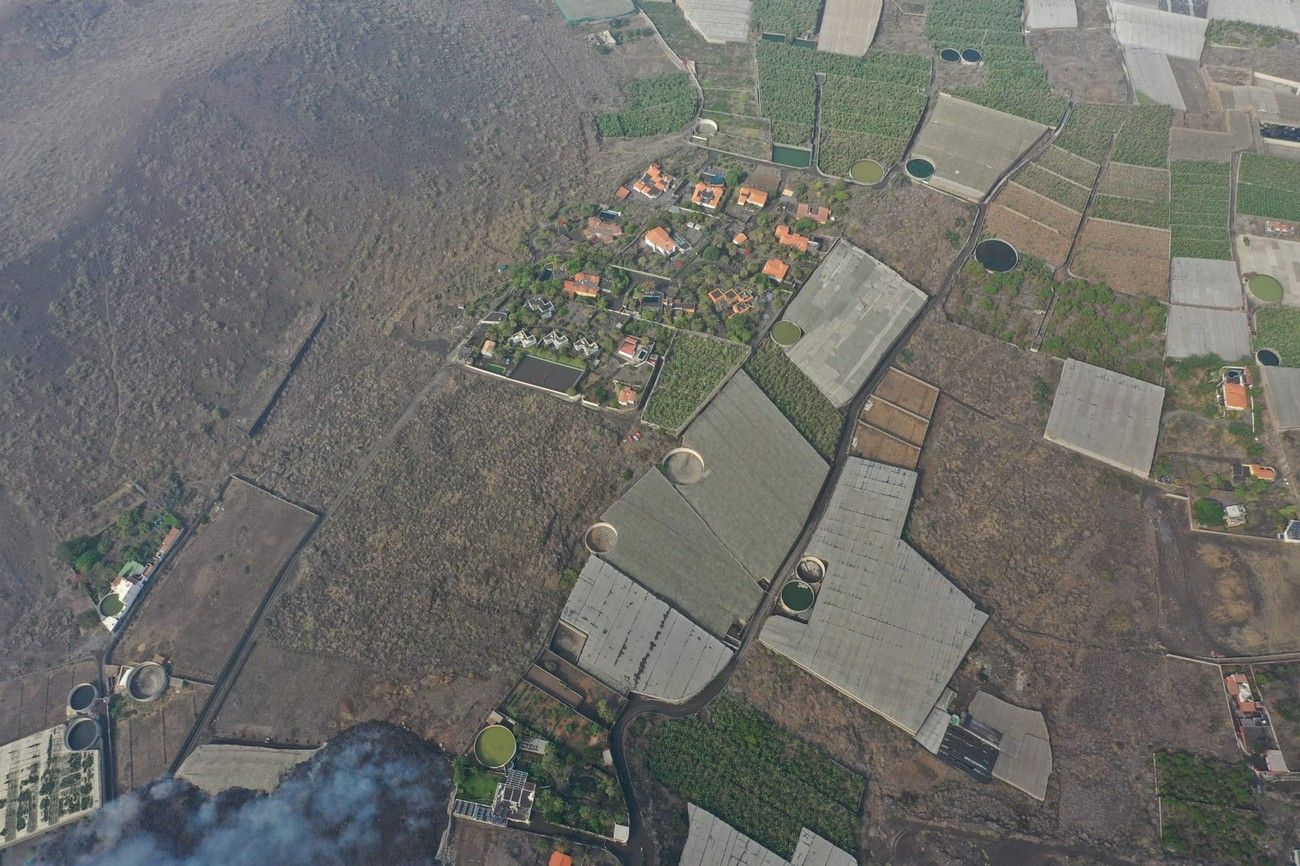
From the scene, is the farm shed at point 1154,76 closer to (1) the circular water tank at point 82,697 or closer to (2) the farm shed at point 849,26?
(2) the farm shed at point 849,26

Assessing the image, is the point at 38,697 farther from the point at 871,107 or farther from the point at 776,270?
the point at 871,107

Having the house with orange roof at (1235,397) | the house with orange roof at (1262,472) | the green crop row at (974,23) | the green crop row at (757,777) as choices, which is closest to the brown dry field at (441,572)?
the green crop row at (757,777)

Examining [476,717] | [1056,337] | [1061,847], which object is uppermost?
[1056,337]

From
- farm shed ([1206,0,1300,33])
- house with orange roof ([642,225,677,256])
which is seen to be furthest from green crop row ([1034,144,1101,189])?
house with orange roof ([642,225,677,256])

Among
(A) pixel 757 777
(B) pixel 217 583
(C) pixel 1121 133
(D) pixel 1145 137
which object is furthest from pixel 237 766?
(D) pixel 1145 137

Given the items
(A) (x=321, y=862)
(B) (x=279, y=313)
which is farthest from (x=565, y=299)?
(A) (x=321, y=862)

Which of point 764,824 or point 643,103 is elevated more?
point 643,103

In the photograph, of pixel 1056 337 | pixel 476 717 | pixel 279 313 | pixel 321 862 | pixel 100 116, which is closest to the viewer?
pixel 321 862

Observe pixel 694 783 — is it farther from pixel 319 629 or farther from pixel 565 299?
pixel 565 299
